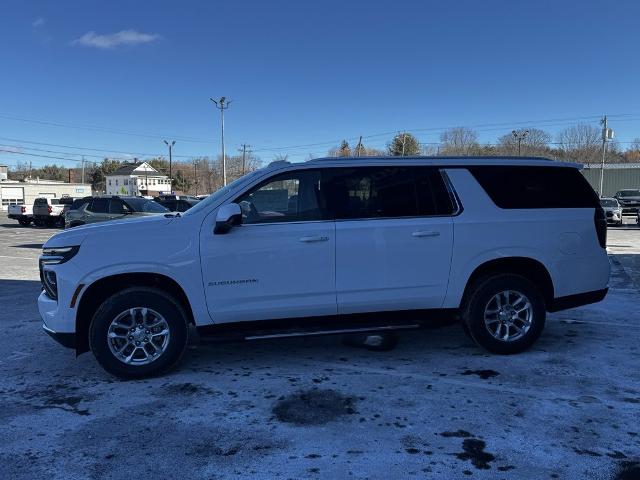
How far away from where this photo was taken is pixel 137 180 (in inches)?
4296

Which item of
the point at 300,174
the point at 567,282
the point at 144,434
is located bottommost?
the point at 144,434

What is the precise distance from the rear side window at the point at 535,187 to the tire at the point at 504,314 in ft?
2.55

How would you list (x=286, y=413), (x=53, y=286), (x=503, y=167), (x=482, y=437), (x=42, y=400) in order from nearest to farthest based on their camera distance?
(x=482, y=437)
(x=286, y=413)
(x=42, y=400)
(x=53, y=286)
(x=503, y=167)

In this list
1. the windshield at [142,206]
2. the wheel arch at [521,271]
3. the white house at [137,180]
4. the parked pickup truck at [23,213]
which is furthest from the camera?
the white house at [137,180]

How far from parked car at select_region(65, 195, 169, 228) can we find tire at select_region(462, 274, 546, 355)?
38.1 ft

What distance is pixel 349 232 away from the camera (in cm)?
470

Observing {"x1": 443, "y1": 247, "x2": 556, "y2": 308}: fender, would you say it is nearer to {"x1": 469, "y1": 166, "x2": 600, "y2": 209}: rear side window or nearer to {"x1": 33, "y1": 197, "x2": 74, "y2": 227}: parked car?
{"x1": 469, "y1": 166, "x2": 600, "y2": 209}: rear side window

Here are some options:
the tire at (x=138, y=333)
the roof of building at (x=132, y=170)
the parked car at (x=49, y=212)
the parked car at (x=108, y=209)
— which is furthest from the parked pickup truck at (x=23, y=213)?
the roof of building at (x=132, y=170)

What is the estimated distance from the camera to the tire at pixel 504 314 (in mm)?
5035

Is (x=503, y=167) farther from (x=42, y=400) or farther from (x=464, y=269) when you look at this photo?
(x=42, y=400)

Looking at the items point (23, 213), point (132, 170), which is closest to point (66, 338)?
point (23, 213)

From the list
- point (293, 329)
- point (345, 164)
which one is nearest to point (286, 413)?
point (293, 329)

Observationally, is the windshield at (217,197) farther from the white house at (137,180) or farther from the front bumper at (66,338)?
the white house at (137,180)

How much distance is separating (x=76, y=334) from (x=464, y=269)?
11.7 ft
